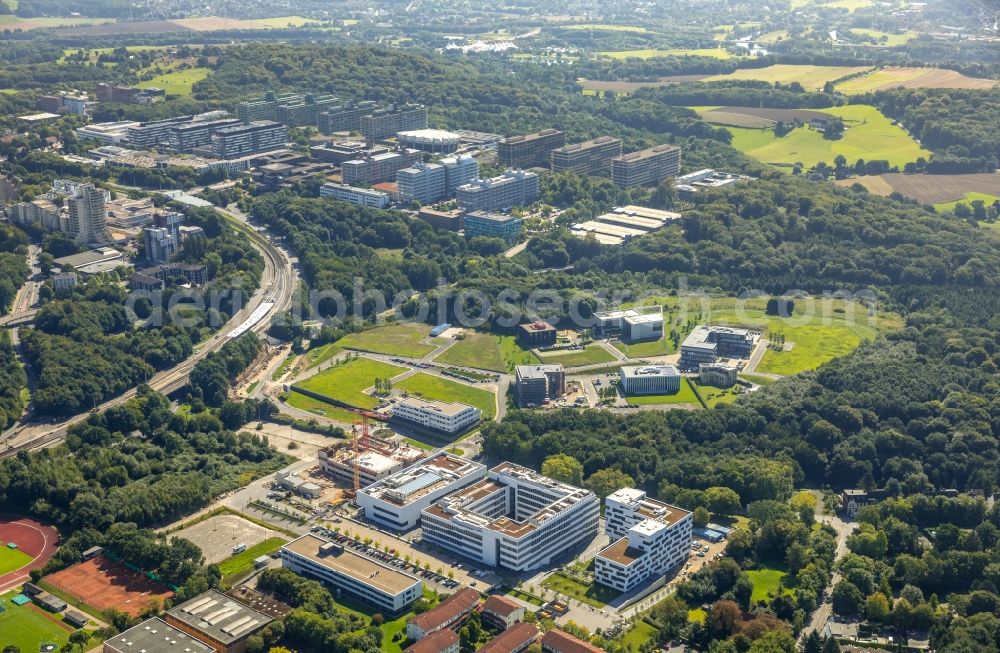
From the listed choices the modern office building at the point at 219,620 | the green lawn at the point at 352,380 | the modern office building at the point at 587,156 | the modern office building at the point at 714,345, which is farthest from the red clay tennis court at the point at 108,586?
the modern office building at the point at 587,156

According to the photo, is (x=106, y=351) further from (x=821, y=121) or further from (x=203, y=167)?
(x=821, y=121)

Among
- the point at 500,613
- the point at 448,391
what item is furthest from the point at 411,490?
the point at 448,391

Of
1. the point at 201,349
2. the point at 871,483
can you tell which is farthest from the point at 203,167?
the point at 871,483

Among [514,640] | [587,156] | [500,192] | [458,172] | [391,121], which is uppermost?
[391,121]

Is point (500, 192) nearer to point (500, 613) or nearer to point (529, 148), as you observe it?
point (529, 148)

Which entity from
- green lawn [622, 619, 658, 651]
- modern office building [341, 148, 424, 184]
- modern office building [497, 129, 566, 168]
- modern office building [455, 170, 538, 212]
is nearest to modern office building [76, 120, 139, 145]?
modern office building [341, 148, 424, 184]

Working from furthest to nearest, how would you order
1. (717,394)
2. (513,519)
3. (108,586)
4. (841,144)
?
(841,144)
(717,394)
(513,519)
(108,586)
